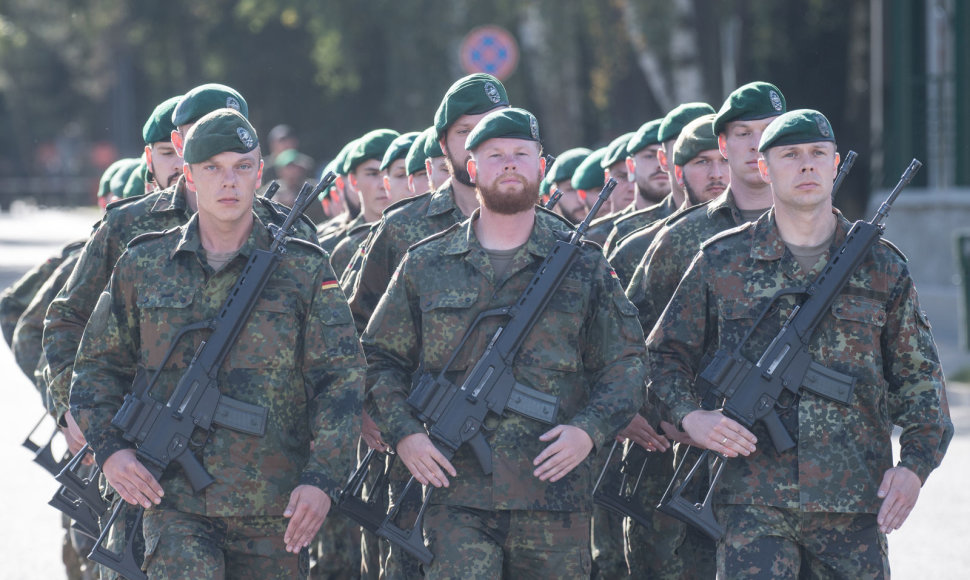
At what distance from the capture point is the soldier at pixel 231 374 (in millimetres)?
5082

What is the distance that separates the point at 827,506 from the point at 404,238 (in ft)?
7.04

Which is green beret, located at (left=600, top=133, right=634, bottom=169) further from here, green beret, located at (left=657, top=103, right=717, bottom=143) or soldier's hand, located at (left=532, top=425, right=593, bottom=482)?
soldier's hand, located at (left=532, top=425, right=593, bottom=482)

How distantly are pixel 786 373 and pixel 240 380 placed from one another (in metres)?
1.72

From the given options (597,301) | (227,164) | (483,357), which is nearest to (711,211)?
(597,301)

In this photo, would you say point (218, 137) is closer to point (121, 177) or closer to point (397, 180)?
point (397, 180)

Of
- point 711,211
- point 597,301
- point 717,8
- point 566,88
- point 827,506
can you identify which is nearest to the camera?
point 827,506

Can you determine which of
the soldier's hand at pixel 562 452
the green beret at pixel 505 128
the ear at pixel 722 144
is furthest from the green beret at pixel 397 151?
the soldier's hand at pixel 562 452

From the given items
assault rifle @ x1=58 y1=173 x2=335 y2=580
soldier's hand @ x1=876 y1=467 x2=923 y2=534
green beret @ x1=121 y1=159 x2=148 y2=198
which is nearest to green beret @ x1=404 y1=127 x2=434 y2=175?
green beret @ x1=121 y1=159 x2=148 y2=198

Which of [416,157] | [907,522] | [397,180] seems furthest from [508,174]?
[907,522]

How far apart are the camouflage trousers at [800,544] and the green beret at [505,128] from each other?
1.41 m

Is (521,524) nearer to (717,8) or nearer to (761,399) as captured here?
(761,399)

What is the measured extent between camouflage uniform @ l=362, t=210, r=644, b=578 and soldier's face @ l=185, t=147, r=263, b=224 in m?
0.61

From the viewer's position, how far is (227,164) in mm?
5246

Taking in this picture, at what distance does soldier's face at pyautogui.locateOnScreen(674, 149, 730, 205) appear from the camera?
6773mm
